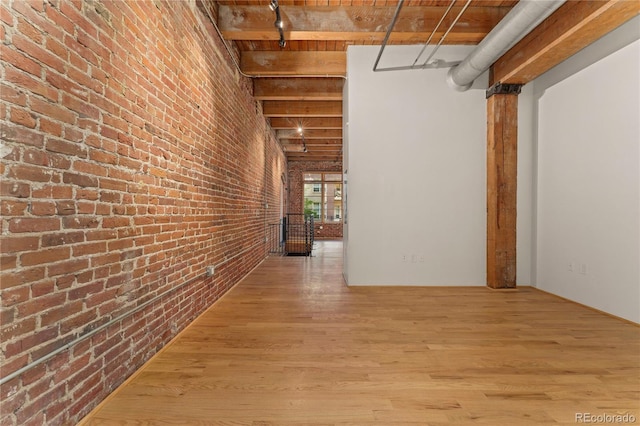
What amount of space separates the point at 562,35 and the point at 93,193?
4.23 metres

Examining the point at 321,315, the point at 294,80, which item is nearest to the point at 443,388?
the point at 321,315

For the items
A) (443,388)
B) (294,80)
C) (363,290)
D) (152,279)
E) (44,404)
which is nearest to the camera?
(44,404)

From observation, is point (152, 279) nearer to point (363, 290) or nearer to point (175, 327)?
point (175, 327)

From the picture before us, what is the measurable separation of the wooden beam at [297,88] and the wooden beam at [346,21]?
162 centimetres

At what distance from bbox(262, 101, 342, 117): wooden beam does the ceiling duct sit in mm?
2580

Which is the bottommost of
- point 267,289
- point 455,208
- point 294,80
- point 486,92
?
point 267,289

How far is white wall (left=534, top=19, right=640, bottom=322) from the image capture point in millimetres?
2783

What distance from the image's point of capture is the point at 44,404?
1.30m

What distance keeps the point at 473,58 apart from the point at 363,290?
3270mm

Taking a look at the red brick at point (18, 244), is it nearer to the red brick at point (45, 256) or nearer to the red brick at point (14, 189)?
the red brick at point (45, 256)

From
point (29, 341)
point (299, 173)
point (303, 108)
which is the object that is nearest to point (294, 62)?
point (303, 108)

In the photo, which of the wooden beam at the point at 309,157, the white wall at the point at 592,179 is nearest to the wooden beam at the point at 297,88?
the white wall at the point at 592,179

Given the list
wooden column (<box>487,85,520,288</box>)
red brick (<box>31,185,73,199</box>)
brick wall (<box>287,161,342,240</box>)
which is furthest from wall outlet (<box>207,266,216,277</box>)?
brick wall (<box>287,161,342,240</box>)

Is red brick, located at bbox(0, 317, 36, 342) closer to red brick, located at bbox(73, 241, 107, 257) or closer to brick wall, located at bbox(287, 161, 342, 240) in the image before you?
red brick, located at bbox(73, 241, 107, 257)
